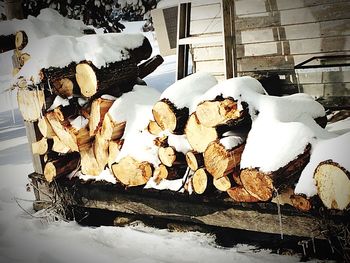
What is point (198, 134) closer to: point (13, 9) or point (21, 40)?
point (21, 40)

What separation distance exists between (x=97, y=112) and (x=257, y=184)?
5.42 feet

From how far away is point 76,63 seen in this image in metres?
3.38

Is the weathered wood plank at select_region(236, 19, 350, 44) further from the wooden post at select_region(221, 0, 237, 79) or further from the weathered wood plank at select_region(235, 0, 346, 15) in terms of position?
the wooden post at select_region(221, 0, 237, 79)

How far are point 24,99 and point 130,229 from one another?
165cm

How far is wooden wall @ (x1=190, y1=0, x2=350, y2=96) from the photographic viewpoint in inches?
179

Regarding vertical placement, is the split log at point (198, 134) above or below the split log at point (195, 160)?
above

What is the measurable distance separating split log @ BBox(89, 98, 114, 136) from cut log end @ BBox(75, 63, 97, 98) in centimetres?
11

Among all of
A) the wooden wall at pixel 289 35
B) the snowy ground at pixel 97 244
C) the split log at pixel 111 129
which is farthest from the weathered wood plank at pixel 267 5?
the snowy ground at pixel 97 244

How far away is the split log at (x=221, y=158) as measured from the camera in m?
2.56

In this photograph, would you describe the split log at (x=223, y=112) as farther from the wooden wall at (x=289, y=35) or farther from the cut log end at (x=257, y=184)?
the wooden wall at (x=289, y=35)

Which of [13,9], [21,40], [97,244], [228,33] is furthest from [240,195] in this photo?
[13,9]

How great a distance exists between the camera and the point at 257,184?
2.43m

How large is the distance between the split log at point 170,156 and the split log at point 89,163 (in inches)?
32.4

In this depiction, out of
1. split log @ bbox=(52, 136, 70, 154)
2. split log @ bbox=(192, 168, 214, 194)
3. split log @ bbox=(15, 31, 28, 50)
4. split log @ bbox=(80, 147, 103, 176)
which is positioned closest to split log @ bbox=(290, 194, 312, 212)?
split log @ bbox=(192, 168, 214, 194)
